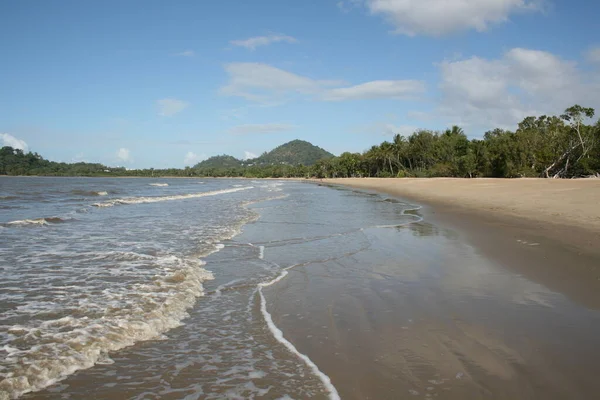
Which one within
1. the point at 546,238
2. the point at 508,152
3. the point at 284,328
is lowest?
the point at 284,328

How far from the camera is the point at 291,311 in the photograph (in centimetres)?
534

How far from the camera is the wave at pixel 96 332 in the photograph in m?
3.55

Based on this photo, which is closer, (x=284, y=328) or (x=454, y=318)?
(x=284, y=328)

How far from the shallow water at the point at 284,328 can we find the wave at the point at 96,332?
0.8 inches

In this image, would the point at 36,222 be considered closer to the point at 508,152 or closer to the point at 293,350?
the point at 293,350

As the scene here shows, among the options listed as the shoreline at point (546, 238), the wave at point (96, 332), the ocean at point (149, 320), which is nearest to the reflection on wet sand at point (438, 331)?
the ocean at point (149, 320)

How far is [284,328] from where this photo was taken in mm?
4730

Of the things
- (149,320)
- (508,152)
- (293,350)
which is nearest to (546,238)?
(293,350)

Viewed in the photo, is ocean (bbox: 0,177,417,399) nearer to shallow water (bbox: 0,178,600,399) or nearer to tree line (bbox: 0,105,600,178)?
shallow water (bbox: 0,178,600,399)

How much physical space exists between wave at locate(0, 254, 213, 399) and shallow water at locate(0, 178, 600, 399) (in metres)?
0.02

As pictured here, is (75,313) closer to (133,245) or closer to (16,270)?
(16,270)

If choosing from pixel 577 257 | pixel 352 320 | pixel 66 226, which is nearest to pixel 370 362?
pixel 352 320

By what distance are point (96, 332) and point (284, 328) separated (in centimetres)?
219

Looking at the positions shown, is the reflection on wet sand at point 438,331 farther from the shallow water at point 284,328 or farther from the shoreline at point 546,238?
the shoreline at point 546,238
